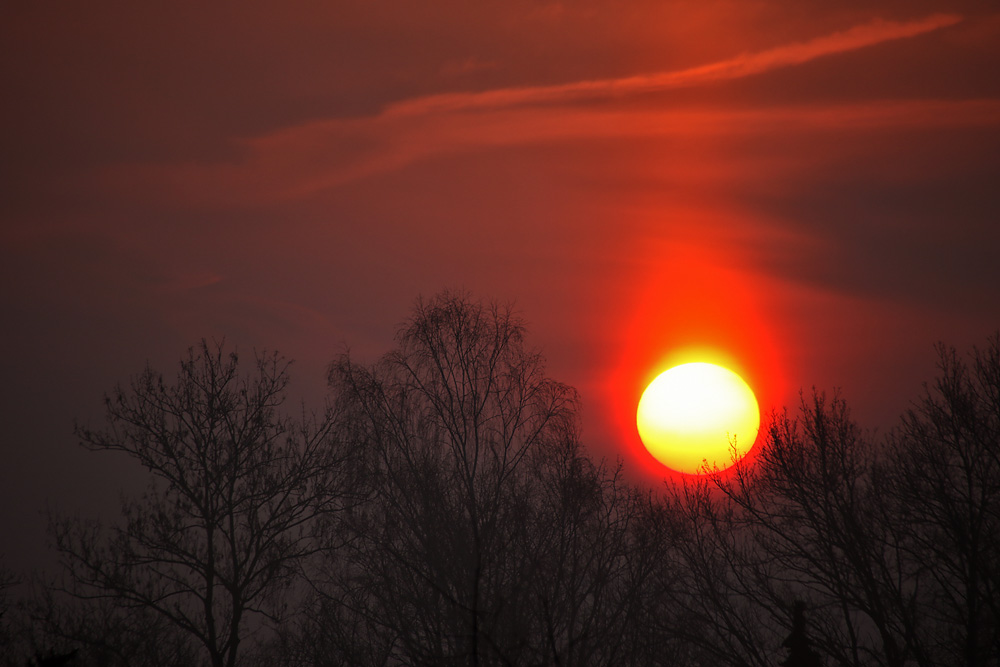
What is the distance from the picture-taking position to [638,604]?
50.5ft

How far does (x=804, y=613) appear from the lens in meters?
16.7

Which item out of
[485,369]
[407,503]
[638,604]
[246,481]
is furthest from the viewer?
[485,369]

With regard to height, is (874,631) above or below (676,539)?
below

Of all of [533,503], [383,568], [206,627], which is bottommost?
[206,627]

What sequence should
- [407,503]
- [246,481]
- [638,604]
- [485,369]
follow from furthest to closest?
[485,369] < [246,481] < [407,503] < [638,604]

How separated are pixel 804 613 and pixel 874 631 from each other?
1542 millimetres

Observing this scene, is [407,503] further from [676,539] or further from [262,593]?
[676,539]

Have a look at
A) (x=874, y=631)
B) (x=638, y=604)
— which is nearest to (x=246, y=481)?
(x=638, y=604)

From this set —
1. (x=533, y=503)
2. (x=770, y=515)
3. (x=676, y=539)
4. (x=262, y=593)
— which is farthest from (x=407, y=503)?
(x=770, y=515)

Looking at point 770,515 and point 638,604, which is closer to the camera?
point 638,604

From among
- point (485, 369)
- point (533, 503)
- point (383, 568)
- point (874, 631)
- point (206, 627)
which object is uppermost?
point (485, 369)

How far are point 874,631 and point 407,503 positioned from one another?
33.2 ft

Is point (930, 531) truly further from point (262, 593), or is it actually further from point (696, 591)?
point (262, 593)

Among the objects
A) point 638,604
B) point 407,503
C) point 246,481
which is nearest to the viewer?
point 638,604
